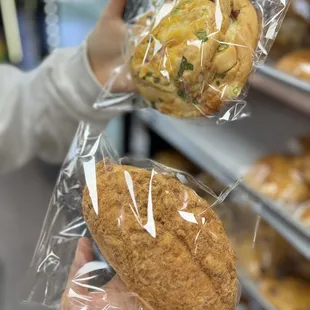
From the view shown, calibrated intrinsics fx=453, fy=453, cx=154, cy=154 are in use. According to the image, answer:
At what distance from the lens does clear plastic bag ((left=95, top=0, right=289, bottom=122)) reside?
0.49 m

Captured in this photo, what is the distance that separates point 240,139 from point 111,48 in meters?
0.81

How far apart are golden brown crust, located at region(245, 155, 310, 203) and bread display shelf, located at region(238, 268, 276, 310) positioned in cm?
24

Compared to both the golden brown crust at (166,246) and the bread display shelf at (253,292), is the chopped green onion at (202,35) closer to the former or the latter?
the golden brown crust at (166,246)

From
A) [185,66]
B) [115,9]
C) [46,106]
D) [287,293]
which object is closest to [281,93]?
[287,293]

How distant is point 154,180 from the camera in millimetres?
421

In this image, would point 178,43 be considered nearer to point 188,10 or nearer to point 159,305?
point 188,10

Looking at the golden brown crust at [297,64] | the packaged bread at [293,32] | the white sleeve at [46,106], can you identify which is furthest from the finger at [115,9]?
the packaged bread at [293,32]

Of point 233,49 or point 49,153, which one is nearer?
point 233,49

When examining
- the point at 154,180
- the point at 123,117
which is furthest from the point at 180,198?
the point at 123,117

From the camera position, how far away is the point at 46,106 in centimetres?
110

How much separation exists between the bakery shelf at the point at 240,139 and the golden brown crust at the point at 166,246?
28.6 inches

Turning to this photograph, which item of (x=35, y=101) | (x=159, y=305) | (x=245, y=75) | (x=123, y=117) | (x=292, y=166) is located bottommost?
(x=123, y=117)

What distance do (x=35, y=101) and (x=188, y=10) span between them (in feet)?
2.30

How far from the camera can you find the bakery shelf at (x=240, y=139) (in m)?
1.29
